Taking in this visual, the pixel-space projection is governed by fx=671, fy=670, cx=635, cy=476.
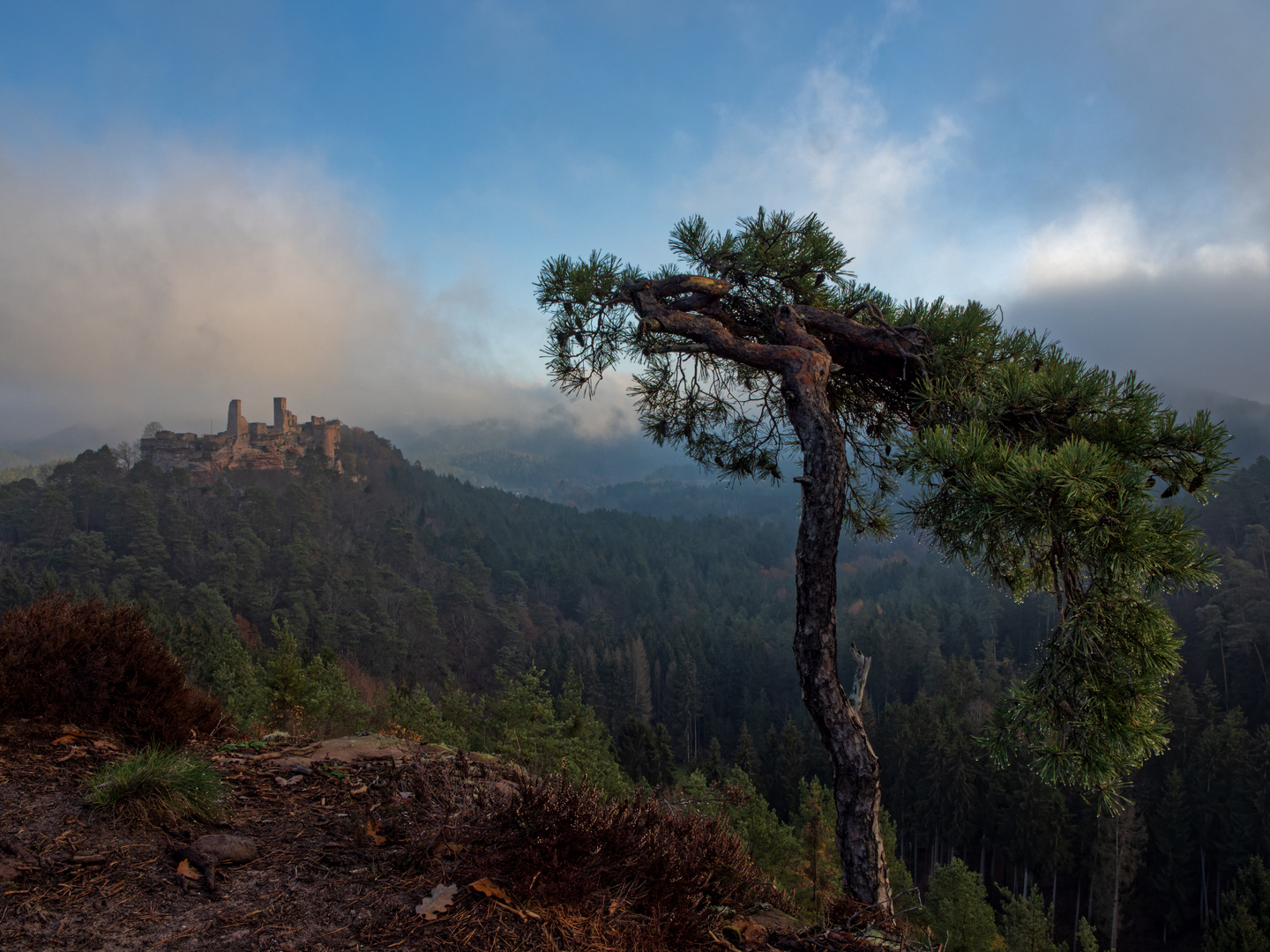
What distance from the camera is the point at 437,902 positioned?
2.45 m

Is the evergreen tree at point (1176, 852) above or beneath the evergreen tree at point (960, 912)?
beneath

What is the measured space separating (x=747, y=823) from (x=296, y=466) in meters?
95.4

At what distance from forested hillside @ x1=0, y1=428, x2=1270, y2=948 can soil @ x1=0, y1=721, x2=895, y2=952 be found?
15.2m

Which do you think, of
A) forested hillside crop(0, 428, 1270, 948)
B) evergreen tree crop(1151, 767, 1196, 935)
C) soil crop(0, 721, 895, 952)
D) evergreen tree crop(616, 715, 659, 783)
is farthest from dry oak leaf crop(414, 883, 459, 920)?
evergreen tree crop(1151, 767, 1196, 935)

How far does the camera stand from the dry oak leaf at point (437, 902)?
240 centimetres

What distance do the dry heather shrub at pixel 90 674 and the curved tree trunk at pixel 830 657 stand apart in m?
4.26

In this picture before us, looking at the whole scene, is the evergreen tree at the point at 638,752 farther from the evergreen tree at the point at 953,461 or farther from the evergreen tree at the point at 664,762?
the evergreen tree at the point at 953,461

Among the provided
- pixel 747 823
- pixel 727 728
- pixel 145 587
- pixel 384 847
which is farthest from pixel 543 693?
pixel 727 728

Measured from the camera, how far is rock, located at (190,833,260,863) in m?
2.80

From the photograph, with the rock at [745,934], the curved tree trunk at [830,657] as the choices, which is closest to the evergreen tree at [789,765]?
the curved tree trunk at [830,657]

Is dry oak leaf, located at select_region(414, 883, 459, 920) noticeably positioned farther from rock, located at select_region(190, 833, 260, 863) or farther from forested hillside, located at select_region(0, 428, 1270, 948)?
forested hillside, located at select_region(0, 428, 1270, 948)

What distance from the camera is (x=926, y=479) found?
9.45 ft

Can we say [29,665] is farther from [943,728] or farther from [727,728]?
[727,728]

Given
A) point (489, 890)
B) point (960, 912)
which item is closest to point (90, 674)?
point (489, 890)
